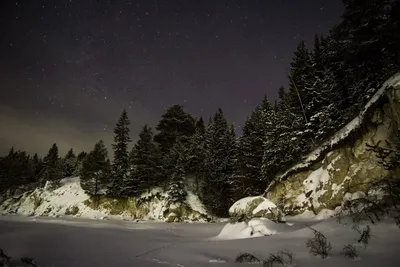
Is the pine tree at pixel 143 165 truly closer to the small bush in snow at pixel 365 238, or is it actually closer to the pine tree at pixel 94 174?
the pine tree at pixel 94 174

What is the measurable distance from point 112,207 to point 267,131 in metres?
21.1

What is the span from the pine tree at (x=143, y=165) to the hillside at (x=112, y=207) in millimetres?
1158

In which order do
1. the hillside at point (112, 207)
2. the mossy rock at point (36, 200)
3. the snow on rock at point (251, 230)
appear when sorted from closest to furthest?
the snow on rock at point (251, 230) < the hillside at point (112, 207) < the mossy rock at point (36, 200)

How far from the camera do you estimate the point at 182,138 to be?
1561 inches

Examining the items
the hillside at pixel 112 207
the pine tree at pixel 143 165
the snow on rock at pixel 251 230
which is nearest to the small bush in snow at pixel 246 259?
the snow on rock at pixel 251 230

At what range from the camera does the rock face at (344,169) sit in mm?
14117

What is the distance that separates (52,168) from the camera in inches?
1688

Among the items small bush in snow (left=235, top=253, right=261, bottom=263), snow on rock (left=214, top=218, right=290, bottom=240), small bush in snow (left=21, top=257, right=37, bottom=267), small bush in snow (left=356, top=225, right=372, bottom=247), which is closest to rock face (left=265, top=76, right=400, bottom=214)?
snow on rock (left=214, top=218, right=290, bottom=240)

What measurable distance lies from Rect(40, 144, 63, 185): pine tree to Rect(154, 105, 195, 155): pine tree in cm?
1640

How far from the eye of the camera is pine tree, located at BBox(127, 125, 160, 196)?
105ft

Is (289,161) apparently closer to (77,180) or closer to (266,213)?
(266,213)

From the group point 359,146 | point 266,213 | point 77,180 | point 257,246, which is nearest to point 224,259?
point 257,246

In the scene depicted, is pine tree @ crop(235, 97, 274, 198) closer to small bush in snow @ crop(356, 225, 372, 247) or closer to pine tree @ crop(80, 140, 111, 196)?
pine tree @ crop(80, 140, 111, 196)

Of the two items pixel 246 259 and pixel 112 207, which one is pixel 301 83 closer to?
pixel 112 207
